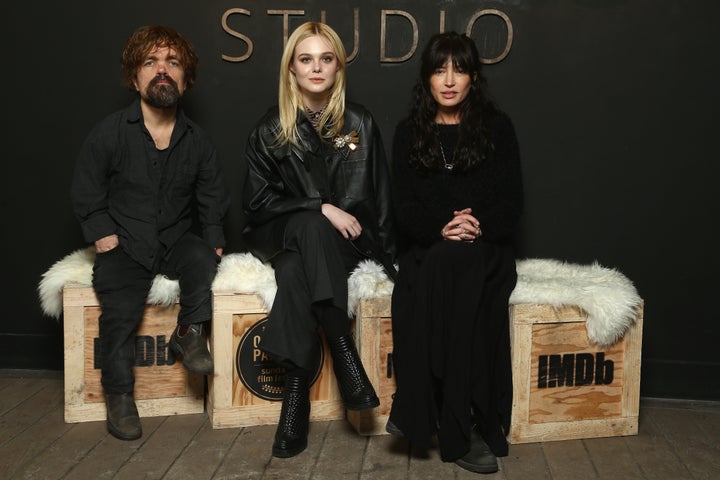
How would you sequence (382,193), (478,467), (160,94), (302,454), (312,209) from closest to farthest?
(478,467), (302,454), (312,209), (160,94), (382,193)

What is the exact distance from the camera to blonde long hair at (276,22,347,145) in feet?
9.59

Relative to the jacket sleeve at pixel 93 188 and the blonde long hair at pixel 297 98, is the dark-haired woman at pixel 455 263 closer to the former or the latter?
the blonde long hair at pixel 297 98

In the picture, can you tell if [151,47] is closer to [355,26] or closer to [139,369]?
[355,26]

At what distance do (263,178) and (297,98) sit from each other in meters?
0.33

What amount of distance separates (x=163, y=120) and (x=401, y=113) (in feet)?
3.21

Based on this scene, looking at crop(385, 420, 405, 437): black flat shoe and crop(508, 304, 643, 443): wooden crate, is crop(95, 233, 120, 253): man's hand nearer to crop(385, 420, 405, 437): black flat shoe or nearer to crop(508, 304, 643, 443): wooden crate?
crop(385, 420, 405, 437): black flat shoe

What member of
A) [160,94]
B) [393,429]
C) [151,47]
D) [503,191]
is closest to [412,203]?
[503,191]

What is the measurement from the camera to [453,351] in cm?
253

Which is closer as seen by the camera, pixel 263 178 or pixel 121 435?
pixel 121 435

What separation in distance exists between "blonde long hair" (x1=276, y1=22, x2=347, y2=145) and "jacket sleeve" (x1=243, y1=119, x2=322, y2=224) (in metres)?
0.05

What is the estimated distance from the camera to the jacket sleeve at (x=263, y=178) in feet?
9.66

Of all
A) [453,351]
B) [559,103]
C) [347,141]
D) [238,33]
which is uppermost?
[238,33]

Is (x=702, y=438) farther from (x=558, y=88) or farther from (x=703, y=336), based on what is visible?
(x=558, y=88)

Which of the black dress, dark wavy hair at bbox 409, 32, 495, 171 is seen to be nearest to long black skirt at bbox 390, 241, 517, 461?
the black dress
